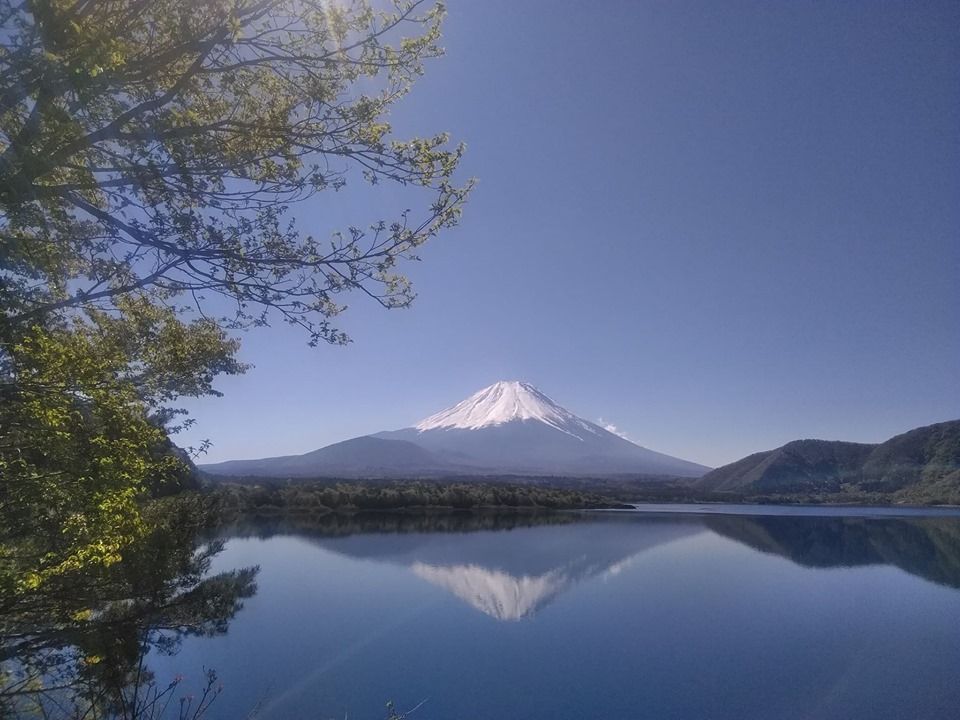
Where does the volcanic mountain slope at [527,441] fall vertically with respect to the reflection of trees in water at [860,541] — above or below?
above

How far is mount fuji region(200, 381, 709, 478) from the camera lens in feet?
317

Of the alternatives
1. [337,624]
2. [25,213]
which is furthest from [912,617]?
[25,213]

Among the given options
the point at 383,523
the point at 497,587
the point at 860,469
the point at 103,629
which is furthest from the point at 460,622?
the point at 860,469

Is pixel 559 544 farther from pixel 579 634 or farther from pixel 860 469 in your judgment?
pixel 860 469

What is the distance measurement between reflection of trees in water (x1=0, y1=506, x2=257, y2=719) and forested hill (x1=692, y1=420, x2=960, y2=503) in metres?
40.2

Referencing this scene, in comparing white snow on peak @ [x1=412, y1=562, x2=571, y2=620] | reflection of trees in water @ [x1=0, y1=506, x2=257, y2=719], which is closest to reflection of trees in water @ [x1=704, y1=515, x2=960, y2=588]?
white snow on peak @ [x1=412, y1=562, x2=571, y2=620]

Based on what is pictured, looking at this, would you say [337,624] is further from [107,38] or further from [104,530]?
[107,38]

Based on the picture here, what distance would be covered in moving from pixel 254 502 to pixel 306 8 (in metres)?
22.5

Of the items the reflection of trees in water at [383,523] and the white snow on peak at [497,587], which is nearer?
the white snow on peak at [497,587]

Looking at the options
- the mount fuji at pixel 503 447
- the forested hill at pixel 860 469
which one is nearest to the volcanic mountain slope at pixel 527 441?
the mount fuji at pixel 503 447

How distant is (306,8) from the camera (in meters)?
2.83

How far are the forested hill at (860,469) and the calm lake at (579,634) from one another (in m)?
23.6

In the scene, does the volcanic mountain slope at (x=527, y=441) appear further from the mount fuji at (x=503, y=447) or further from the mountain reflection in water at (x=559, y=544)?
the mountain reflection in water at (x=559, y=544)

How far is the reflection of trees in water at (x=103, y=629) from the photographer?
3338mm
